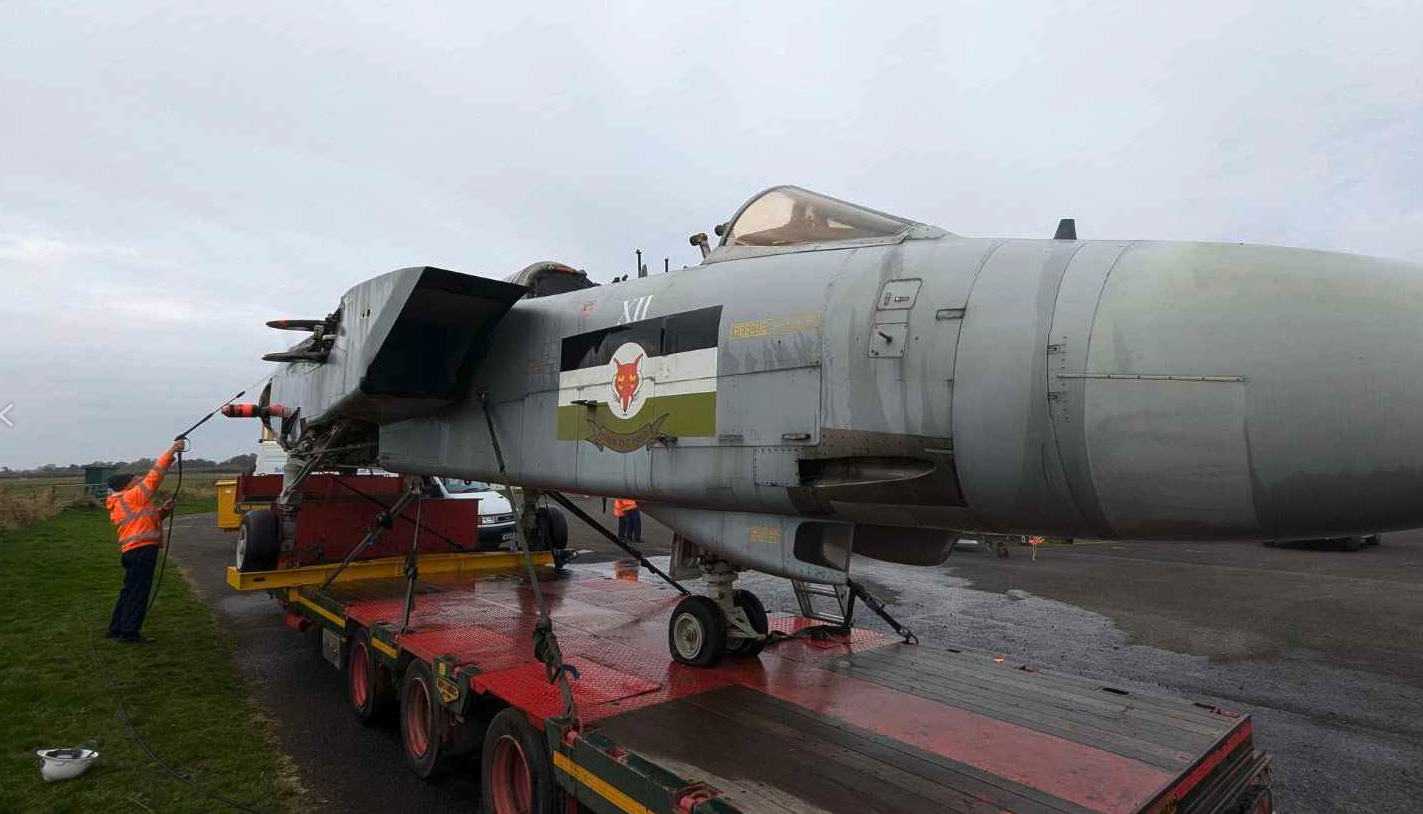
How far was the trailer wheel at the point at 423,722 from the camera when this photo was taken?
→ 4840 mm

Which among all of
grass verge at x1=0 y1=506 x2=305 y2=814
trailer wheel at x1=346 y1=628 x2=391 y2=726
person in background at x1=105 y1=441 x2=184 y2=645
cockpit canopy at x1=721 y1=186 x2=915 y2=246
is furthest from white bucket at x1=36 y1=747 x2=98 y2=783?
cockpit canopy at x1=721 y1=186 x2=915 y2=246

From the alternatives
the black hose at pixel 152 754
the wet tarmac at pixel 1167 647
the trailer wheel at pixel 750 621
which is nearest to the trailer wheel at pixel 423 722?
the wet tarmac at pixel 1167 647

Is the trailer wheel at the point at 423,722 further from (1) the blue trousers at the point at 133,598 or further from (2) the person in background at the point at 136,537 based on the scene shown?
(1) the blue trousers at the point at 133,598

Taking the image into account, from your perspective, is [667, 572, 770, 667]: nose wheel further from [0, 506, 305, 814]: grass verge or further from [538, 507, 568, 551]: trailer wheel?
[538, 507, 568, 551]: trailer wheel

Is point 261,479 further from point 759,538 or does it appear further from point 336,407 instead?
point 759,538

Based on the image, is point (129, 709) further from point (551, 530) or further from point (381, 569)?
point (551, 530)

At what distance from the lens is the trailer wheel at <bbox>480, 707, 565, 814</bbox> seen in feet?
12.5

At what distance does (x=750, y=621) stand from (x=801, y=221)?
107 inches

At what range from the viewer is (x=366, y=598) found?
705cm

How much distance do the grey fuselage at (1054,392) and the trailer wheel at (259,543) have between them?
540 cm

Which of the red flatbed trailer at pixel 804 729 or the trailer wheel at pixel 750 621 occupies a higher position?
the trailer wheel at pixel 750 621

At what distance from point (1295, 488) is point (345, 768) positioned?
585cm

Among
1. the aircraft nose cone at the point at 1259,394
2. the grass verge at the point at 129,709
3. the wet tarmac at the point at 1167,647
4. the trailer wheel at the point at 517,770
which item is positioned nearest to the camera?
the aircraft nose cone at the point at 1259,394

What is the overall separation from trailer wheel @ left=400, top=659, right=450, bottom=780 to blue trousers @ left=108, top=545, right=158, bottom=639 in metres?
4.86
